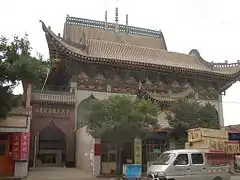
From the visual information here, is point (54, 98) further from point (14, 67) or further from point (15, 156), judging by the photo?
point (14, 67)

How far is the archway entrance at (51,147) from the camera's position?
96.5 ft

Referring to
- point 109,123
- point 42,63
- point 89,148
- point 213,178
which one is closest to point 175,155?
point 213,178

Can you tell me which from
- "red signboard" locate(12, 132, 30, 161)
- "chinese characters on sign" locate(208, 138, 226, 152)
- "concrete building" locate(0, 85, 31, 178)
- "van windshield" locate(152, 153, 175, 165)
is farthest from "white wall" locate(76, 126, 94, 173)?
"chinese characters on sign" locate(208, 138, 226, 152)

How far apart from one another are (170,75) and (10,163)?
16.5 m

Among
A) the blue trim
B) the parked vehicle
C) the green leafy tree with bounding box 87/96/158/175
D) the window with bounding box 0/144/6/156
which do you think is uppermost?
the blue trim

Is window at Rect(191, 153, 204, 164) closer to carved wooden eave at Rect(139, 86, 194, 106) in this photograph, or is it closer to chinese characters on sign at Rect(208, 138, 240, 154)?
chinese characters on sign at Rect(208, 138, 240, 154)

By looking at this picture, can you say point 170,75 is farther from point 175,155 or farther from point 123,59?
point 175,155

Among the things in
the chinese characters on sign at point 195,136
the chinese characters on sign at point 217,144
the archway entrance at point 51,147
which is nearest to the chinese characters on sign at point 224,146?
the chinese characters on sign at point 217,144

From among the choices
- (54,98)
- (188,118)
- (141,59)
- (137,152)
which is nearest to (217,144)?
(188,118)

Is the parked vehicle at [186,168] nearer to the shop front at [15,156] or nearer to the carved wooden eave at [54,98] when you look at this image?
the shop front at [15,156]

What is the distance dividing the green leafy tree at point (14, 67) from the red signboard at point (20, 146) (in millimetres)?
5542

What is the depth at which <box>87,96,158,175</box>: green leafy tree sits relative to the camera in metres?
18.2

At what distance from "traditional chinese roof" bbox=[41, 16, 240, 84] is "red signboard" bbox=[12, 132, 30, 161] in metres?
9.45

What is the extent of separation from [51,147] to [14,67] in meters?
17.3
